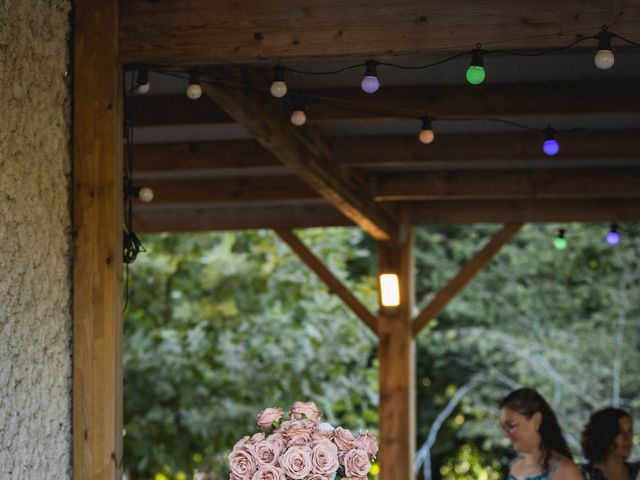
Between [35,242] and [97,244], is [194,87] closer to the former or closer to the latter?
[97,244]

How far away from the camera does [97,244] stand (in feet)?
13.4

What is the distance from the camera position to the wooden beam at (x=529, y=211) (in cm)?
828

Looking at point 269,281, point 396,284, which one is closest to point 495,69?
point 396,284

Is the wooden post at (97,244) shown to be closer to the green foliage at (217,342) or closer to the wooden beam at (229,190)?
the wooden beam at (229,190)

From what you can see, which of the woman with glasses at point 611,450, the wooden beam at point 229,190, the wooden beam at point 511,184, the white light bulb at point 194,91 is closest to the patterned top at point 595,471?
the woman with glasses at point 611,450

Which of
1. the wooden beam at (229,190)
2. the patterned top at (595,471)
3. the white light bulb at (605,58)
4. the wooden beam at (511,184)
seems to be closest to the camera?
the white light bulb at (605,58)

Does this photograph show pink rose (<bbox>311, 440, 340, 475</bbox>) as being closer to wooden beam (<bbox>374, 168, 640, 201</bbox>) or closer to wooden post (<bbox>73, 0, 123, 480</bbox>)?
wooden post (<bbox>73, 0, 123, 480</bbox>)

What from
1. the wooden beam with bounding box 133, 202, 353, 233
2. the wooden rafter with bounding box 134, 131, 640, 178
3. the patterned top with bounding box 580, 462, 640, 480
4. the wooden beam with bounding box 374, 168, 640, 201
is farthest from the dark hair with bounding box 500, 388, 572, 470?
the wooden beam with bounding box 133, 202, 353, 233

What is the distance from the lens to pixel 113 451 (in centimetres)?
404

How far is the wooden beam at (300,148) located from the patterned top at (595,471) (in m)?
1.89

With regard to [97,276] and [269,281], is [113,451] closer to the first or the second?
[97,276]

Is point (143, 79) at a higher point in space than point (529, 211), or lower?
lower

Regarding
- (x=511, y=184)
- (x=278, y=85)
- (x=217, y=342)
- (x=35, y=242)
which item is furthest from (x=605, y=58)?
(x=217, y=342)

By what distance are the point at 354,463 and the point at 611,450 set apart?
2710 mm
